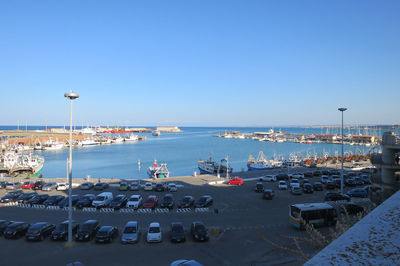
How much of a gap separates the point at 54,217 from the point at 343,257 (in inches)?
818

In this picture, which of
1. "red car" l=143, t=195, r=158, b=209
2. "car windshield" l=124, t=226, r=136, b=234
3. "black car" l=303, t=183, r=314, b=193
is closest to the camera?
"car windshield" l=124, t=226, r=136, b=234

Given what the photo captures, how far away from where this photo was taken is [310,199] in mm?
24234

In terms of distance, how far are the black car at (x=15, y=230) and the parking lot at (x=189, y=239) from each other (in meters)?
0.34

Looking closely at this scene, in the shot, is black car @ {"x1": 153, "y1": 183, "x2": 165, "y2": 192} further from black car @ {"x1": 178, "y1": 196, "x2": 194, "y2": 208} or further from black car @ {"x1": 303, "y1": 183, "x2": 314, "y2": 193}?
black car @ {"x1": 303, "y1": 183, "x2": 314, "y2": 193}

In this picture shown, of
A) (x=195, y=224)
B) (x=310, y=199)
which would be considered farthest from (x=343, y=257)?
(x=310, y=199)

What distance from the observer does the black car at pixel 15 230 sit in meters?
14.6

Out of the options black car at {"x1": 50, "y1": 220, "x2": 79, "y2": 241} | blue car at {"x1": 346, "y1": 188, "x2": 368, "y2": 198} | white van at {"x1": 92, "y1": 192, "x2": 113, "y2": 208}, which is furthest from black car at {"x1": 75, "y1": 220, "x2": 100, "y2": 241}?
blue car at {"x1": 346, "y1": 188, "x2": 368, "y2": 198}

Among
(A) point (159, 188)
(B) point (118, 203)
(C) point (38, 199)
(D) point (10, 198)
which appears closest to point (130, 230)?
(B) point (118, 203)

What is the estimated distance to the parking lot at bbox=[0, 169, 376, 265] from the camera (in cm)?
1223

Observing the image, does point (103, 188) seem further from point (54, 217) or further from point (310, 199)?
point (310, 199)

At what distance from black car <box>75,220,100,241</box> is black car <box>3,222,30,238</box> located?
3.17 m

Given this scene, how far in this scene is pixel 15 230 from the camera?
14.8m

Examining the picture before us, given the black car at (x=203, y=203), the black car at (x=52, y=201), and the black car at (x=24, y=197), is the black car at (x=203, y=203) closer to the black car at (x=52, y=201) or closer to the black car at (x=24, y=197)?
the black car at (x=52, y=201)

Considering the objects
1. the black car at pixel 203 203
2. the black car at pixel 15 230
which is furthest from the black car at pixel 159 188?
the black car at pixel 15 230
